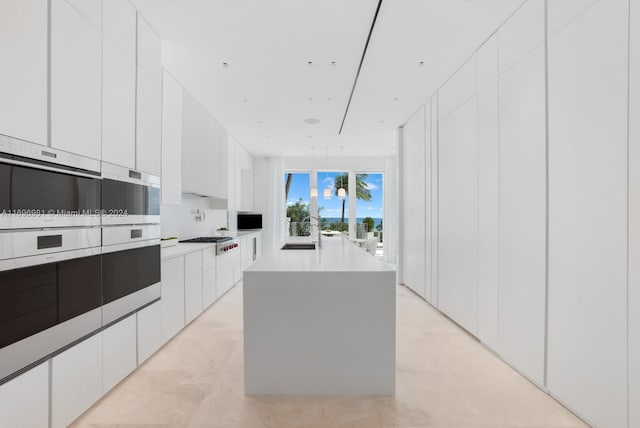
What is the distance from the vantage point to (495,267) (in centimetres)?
283

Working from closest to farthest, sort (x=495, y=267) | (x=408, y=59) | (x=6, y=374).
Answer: (x=6, y=374) → (x=495, y=267) → (x=408, y=59)

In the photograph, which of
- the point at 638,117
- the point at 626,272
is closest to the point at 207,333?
the point at 626,272

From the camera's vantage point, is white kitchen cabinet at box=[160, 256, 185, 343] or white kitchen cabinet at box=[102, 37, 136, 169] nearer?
white kitchen cabinet at box=[102, 37, 136, 169]

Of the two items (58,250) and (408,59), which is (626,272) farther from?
(58,250)

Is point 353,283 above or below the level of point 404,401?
above

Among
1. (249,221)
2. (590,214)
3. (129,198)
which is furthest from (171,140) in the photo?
(249,221)

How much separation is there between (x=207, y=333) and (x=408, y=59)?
3.50 m

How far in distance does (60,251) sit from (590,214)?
2.96 metres

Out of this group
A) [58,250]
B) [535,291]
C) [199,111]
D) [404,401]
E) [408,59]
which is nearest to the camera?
[58,250]

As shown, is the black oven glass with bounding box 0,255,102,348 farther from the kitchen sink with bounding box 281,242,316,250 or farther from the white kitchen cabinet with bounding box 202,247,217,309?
the kitchen sink with bounding box 281,242,316,250

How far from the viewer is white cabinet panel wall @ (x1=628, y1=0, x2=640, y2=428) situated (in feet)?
5.20

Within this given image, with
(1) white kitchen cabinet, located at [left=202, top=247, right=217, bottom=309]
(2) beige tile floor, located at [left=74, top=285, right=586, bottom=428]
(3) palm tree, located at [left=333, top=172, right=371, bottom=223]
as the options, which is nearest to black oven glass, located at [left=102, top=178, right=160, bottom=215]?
(2) beige tile floor, located at [left=74, top=285, right=586, bottom=428]

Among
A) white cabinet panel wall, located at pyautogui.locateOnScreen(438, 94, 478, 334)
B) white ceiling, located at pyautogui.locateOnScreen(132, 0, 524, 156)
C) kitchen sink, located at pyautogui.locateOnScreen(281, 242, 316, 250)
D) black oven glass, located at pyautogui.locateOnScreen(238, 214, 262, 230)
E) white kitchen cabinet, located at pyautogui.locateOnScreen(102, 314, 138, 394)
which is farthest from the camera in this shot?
black oven glass, located at pyautogui.locateOnScreen(238, 214, 262, 230)

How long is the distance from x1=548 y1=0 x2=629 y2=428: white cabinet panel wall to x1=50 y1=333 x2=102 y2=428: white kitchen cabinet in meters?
2.94
